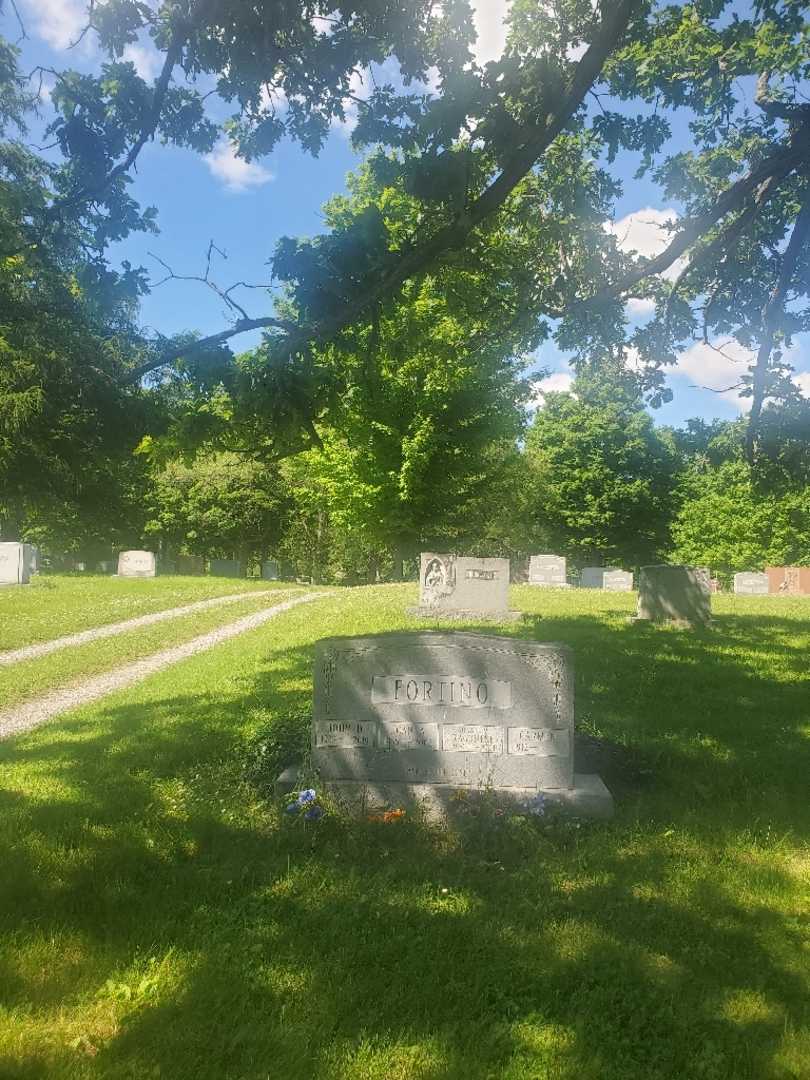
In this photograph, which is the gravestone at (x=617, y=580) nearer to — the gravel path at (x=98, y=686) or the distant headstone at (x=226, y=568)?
the distant headstone at (x=226, y=568)

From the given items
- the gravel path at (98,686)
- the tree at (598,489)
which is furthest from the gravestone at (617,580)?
the gravel path at (98,686)

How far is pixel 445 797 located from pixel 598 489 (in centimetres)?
4247

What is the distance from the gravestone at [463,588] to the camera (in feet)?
54.3

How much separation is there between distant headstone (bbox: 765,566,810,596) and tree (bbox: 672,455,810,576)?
10.2m

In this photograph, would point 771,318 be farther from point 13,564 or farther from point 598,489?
point 598,489

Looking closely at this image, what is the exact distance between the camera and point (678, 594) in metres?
14.9

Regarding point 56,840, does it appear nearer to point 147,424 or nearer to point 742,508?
point 147,424

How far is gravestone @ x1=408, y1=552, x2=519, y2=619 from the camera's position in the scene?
16.6 meters

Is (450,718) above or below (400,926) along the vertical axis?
above

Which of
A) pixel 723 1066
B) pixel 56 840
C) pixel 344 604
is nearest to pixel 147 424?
pixel 56 840

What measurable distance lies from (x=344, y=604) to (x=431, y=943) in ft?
50.4

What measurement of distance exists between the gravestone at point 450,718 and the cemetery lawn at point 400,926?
0.47 m

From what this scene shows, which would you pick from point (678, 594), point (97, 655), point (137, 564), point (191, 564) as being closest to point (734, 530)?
point (678, 594)

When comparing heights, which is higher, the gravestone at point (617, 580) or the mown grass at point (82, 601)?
the gravestone at point (617, 580)
